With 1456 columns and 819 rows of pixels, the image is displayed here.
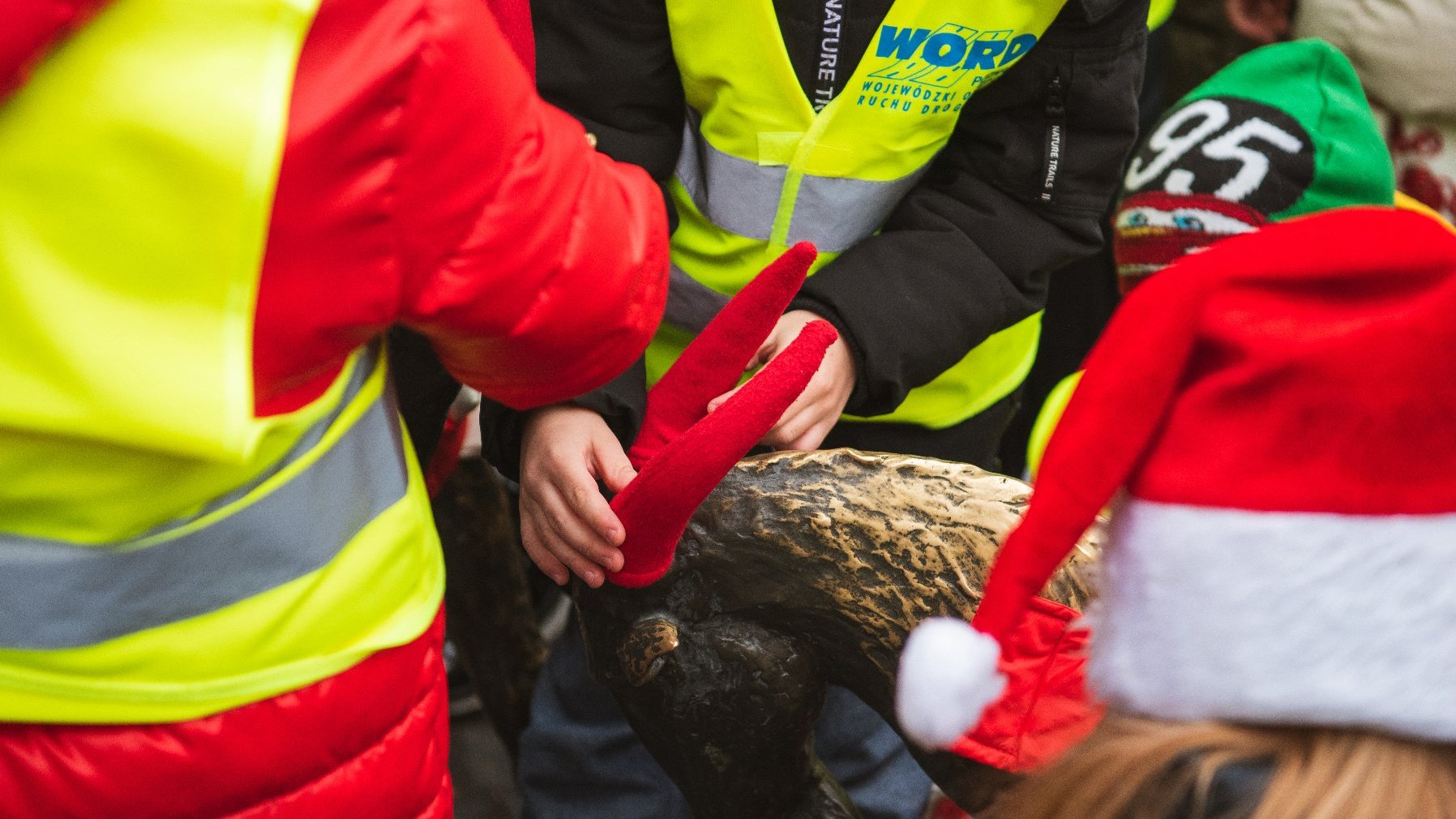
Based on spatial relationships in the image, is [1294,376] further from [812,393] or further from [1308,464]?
[812,393]

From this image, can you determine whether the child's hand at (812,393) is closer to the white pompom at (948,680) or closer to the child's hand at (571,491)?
the child's hand at (571,491)

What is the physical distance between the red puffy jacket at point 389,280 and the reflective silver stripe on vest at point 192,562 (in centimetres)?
6

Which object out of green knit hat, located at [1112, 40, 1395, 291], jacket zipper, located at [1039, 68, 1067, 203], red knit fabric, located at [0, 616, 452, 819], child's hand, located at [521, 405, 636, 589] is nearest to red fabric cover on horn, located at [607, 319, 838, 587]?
child's hand, located at [521, 405, 636, 589]

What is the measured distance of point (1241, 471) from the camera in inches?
23.0

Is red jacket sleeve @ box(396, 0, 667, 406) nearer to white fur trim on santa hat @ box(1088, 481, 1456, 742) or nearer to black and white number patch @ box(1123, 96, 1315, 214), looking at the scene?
white fur trim on santa hat @ box(1088, 481, 1456, 742)

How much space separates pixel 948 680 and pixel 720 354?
0.35 metres

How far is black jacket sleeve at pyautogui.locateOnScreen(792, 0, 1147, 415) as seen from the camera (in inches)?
43.7

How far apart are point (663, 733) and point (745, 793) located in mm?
80

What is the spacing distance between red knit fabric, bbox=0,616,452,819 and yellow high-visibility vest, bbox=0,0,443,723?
0.02 m

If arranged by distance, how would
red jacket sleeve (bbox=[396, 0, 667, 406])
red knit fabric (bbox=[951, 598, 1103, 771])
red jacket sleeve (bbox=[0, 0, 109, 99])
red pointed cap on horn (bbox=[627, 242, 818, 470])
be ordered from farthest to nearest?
red pointed cap on horn (bbox=[627, 242, 818, 470])
red knit fabric (bbox=[951, 598, 1103, 771])
red jacket sleeve (bbox=[396, 0, 667, 406])
red jacket sleeve (bbox=[0, 0, 109, 99])

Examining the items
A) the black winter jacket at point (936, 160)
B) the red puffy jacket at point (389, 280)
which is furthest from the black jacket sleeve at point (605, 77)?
the red puffy jacket at point (389, 280)

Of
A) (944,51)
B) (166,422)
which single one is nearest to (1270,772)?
(166,422)

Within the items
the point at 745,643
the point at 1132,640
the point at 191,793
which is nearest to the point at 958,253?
the point at 745,643

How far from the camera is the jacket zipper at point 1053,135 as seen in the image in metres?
1.12
